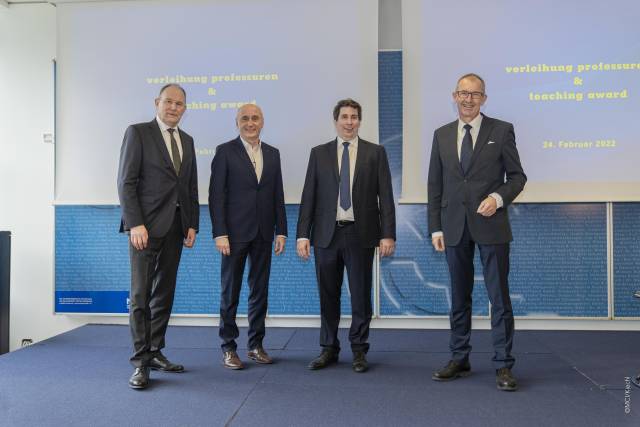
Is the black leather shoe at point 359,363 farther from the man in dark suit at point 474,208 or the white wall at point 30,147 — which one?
the white wall at point 30,147

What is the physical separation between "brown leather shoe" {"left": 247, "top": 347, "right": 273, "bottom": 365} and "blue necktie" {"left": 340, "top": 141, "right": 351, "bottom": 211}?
1030mm

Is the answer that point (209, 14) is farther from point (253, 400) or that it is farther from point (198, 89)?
point (253, 400)

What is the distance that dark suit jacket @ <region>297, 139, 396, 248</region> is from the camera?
2775 millimetres

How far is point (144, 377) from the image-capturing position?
8.25ft

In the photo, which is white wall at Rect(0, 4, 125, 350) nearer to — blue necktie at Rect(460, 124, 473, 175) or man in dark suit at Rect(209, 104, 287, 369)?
man in dark suit at Rect(209, 104, 287, 369)

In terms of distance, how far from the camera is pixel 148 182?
2.61 metres

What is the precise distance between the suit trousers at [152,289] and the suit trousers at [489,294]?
1544 millimetres

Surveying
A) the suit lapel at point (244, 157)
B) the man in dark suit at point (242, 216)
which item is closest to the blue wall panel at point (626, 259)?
the man in dark suit at point (242, 216)

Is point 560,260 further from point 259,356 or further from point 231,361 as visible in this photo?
point 231,361

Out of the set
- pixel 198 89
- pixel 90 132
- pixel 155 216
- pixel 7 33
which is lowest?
pixel 155 216

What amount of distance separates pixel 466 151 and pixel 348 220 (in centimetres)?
75

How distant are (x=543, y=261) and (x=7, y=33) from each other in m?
4.90

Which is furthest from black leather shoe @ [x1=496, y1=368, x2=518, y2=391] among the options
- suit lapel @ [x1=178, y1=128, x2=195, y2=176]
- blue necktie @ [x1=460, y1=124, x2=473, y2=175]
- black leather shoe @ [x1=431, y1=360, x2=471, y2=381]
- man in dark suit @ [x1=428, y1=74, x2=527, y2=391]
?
suit lapel @ [x1=178, y1=128, x2=195, y2=176]

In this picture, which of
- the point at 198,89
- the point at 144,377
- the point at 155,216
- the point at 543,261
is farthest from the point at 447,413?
the point at 198,89
